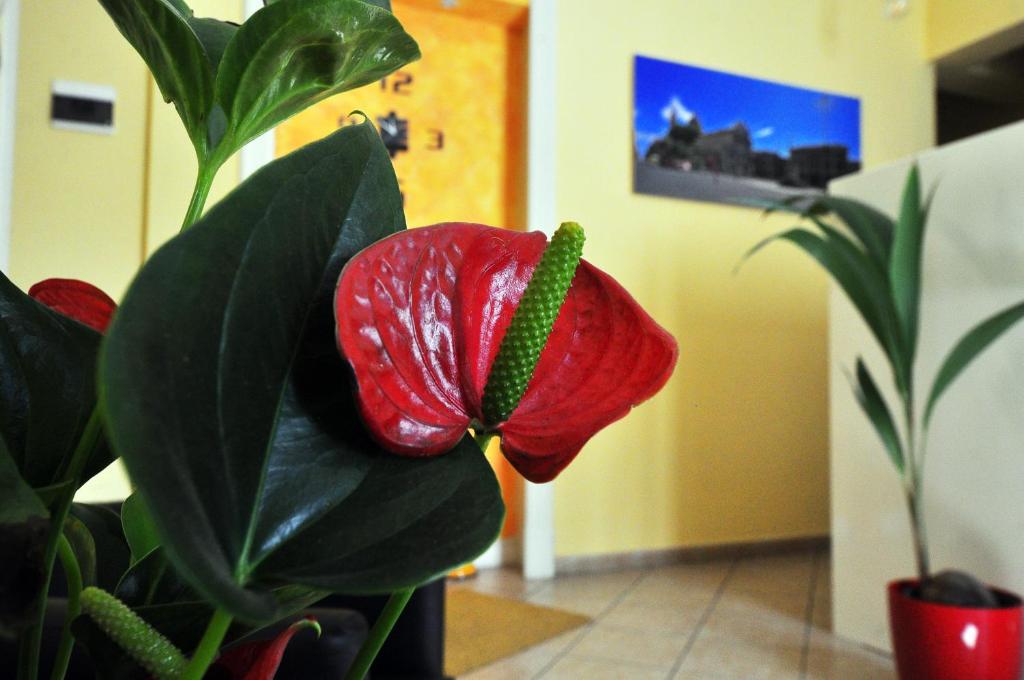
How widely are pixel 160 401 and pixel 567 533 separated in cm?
325

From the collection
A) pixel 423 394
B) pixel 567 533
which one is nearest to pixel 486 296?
pixel 423 394

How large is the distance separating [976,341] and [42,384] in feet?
6.23

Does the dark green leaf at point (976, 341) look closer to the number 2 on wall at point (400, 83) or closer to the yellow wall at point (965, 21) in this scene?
the number 2 on wall at point (400, 83)

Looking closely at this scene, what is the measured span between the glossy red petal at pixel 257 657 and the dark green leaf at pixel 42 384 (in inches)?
3.0

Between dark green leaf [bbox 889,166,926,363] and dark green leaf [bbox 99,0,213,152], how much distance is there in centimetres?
189

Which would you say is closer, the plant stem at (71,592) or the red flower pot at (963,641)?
the plant stem at (71,592)

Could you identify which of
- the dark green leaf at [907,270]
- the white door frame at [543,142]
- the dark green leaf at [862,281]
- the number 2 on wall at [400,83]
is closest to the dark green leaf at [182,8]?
the dark green leaf at [862,281]

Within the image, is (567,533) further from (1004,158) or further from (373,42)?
(373,42)

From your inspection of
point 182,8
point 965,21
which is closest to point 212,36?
point 182,8

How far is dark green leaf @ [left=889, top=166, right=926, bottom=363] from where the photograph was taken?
1868 millimetres

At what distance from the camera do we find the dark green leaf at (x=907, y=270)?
187cm

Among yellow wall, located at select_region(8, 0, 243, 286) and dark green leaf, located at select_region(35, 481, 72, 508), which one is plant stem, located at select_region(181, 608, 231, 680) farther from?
yellow wall, located at select_region(8, 0, 243, 286)

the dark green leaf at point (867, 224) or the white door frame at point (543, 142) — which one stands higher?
the white door frame at point (543, 142)

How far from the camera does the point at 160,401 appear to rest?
140 mm
